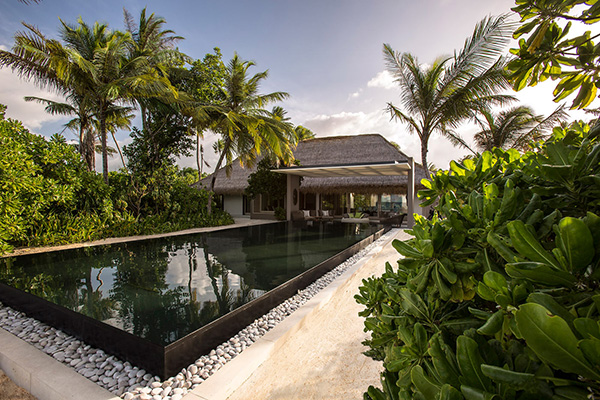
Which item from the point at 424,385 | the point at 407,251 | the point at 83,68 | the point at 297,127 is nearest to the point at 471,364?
the point at 424,385

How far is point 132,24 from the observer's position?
1420 centimetres

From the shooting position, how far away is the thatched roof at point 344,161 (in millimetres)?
16772

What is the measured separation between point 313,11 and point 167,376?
333 inches

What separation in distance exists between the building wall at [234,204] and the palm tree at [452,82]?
40.4 feet

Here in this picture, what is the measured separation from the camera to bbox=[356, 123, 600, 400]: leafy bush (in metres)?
0.48

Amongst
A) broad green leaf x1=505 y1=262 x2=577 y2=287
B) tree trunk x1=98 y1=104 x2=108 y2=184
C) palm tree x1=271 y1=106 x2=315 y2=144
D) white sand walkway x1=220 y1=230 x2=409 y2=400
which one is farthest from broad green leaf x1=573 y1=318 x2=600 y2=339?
palm tree x1=271 y1=106 x2=315 y2=144

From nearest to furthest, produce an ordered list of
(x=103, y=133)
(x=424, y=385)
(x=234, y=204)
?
(x=424, y=385) < (x=103, y=133) < (x=234, y=204)

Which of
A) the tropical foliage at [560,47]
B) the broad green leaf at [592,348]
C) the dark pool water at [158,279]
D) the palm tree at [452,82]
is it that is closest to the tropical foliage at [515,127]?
the palm tree at [452,82]

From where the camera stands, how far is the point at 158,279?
443 cm

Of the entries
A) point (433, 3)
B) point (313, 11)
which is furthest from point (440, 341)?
point (313, 11)

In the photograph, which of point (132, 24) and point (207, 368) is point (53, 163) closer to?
point (207, 368)

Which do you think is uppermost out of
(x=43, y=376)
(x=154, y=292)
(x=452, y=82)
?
(x=452, y=82)

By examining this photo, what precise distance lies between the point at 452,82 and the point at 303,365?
35.9 feet

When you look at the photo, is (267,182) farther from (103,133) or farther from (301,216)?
(103,133)
